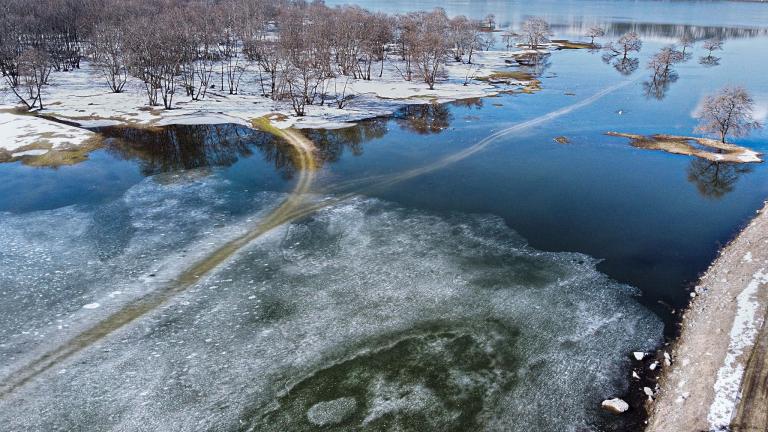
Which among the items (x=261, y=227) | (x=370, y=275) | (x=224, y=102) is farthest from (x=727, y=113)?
(x=224, y=102)

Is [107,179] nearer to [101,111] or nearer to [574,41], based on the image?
[101,111]

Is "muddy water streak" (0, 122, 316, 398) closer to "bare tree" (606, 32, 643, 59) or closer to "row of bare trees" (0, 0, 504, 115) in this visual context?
"row of bare trees" (0, 0, 504, 115)

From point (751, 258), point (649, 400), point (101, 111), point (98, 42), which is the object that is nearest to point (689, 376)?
point (649, 400)

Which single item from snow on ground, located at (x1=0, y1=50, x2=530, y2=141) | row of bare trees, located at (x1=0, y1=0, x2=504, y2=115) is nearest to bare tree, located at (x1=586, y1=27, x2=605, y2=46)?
row of bare trees, located at (x1=0, y1=0, x2=504, y2=115)

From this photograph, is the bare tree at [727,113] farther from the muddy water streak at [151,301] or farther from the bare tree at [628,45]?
the bare tree at [628,45]

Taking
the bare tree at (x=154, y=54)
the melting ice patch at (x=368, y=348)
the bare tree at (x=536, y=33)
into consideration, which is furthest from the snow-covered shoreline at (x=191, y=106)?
the bare tree at (x=536, y=33)

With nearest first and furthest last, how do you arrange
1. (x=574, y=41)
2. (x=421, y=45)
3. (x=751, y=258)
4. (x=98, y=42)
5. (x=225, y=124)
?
1. (x=751, y=258)
2. (x=225, y=124)
3. (x=98, y=42)
4. (x=421, y=45)
5. (x=574, y=41)

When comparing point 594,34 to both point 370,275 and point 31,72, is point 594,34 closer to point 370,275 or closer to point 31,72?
point 31,72
